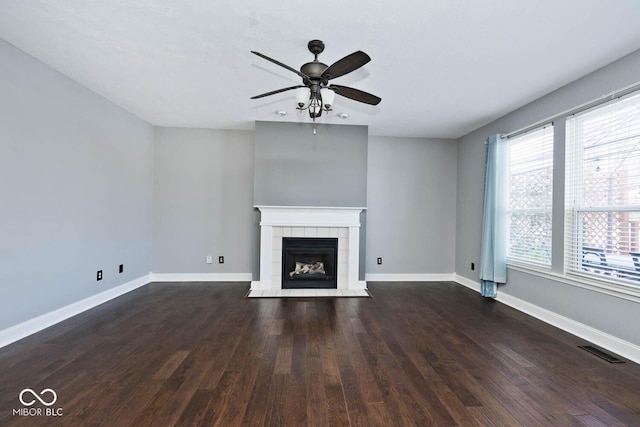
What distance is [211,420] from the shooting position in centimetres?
158

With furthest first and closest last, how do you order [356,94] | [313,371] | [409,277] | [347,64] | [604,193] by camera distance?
[409,277] < [604,193] < [356,94] < [313,371] < [347,64]

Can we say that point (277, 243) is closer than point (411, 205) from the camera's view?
Yes

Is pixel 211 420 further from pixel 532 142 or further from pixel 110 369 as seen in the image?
pixel 532 142

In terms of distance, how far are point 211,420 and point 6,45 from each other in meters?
3.39

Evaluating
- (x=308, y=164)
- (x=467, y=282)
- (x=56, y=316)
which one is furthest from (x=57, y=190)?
(x=467, y=282)

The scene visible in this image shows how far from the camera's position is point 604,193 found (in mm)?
2672

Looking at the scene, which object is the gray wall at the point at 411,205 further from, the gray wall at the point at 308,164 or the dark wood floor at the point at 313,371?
the dark wood floor at the point at 313,371

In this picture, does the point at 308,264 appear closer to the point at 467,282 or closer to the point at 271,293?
the point at 271,293

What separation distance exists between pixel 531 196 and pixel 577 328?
1535 millimetres

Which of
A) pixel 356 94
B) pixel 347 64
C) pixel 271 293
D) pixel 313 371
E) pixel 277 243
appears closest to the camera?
pixel 347 64

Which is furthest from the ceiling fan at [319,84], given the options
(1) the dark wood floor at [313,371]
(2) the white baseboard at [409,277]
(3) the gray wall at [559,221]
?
(2) the white baseboard at [409,277]

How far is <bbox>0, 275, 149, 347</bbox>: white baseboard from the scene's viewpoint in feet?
8.08

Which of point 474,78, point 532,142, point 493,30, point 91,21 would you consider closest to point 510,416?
point 493,30

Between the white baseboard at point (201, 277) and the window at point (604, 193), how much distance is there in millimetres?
4335
